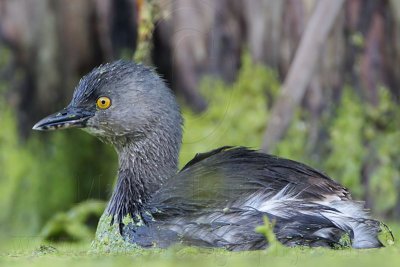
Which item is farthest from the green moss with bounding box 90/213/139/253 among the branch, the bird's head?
the branch

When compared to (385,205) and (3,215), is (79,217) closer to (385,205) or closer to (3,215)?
(3,215)

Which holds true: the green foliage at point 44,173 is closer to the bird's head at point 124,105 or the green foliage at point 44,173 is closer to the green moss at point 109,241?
the bird's head at point 124,105

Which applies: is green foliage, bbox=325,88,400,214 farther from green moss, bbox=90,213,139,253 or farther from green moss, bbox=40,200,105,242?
green moss, bbox=90,213,139,253

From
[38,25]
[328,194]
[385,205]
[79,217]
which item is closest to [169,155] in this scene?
[328,194]

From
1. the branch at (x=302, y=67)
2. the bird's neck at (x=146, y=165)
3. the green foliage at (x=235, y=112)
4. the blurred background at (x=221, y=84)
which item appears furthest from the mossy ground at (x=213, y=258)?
the green foliage at (x=235, y=112)

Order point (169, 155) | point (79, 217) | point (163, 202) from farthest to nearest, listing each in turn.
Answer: point (79, 217) → point (169, 155) → point (163, 202)

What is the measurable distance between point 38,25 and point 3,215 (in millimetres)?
2442

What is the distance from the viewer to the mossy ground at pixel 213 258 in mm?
5625

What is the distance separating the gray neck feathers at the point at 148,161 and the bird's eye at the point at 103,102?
1.05ft

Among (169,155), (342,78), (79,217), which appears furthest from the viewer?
(342,78)

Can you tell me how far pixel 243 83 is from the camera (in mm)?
12414

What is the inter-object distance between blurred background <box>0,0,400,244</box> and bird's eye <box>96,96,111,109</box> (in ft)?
10.4

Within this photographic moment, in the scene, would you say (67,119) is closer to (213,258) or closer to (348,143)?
(213,258)

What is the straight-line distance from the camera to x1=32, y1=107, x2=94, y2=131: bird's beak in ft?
26.6
